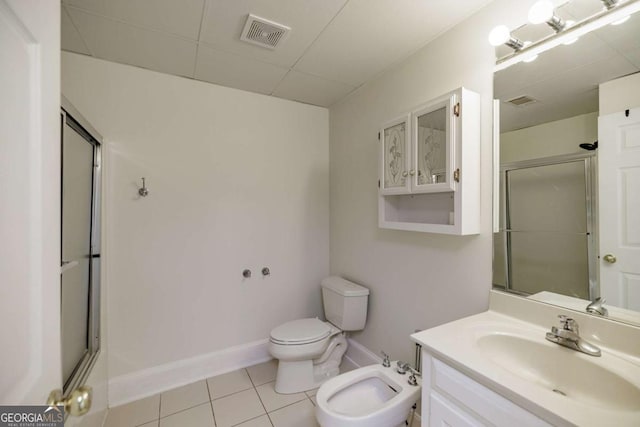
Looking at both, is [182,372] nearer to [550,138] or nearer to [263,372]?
[263,372]

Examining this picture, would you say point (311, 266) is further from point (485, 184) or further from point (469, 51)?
point (469, 51)

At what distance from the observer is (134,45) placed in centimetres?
166

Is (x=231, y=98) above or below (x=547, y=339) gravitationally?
above

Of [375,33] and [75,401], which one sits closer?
[75,401]

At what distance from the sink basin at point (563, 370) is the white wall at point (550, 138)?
2.58ft

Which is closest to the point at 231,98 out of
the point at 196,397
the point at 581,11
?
the point at 581,11

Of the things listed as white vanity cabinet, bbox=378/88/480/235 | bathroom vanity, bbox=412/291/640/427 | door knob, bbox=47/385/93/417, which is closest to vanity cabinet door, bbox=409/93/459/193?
white vanity cabinet, bbox=378/88/480/235

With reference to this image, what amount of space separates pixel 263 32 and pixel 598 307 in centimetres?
202

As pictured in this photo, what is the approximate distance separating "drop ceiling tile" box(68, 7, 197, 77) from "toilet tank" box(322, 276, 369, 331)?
194 cm

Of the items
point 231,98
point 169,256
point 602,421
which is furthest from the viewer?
point 231,98

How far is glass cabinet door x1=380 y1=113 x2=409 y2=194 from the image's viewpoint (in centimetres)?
163

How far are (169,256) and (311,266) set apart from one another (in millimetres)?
1180

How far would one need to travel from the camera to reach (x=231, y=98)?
87.0 inches

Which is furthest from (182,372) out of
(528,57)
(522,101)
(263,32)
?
(528,57)
